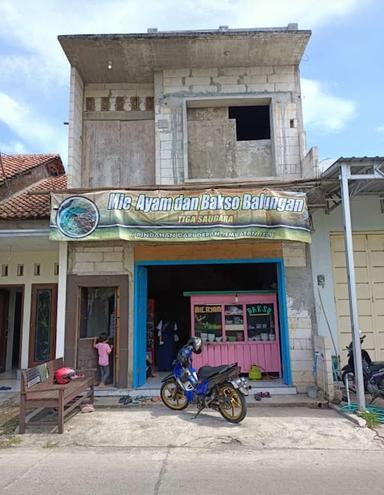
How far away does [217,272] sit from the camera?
1280 centimetres

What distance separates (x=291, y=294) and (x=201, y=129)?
483 cm

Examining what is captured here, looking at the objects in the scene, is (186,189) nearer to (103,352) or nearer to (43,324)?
(103,352)

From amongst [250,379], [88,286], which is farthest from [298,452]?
[88,286]

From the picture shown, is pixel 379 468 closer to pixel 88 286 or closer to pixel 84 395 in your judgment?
pixel 84 395

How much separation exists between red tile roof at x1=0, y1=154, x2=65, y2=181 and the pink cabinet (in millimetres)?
6885

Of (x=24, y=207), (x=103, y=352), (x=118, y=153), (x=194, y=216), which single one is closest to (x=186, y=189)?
(x=194, y=216)

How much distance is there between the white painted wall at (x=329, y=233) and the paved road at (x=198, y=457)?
2.59 m

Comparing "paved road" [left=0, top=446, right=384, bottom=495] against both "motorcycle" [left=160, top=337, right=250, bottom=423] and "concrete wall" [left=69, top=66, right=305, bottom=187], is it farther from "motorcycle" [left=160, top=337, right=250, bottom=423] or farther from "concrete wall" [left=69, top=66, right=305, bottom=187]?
"concrete wall" [left=69, top=66, right=305, bottom=187]

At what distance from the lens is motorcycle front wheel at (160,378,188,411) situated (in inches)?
297

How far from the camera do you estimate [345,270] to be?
988cm

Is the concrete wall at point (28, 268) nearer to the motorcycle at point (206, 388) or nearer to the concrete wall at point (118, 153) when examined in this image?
the concrete wall at point (118, 153)

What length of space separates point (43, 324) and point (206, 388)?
20.9ft

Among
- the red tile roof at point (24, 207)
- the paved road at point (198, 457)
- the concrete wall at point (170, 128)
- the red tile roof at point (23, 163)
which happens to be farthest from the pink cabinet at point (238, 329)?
the red tile roof at point (23, 163)

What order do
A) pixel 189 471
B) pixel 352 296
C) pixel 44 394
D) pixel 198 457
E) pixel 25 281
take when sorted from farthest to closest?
pixel 25 281
pixel 352 296
pixel 44 394
pixel 198 457
pixel 189 471
